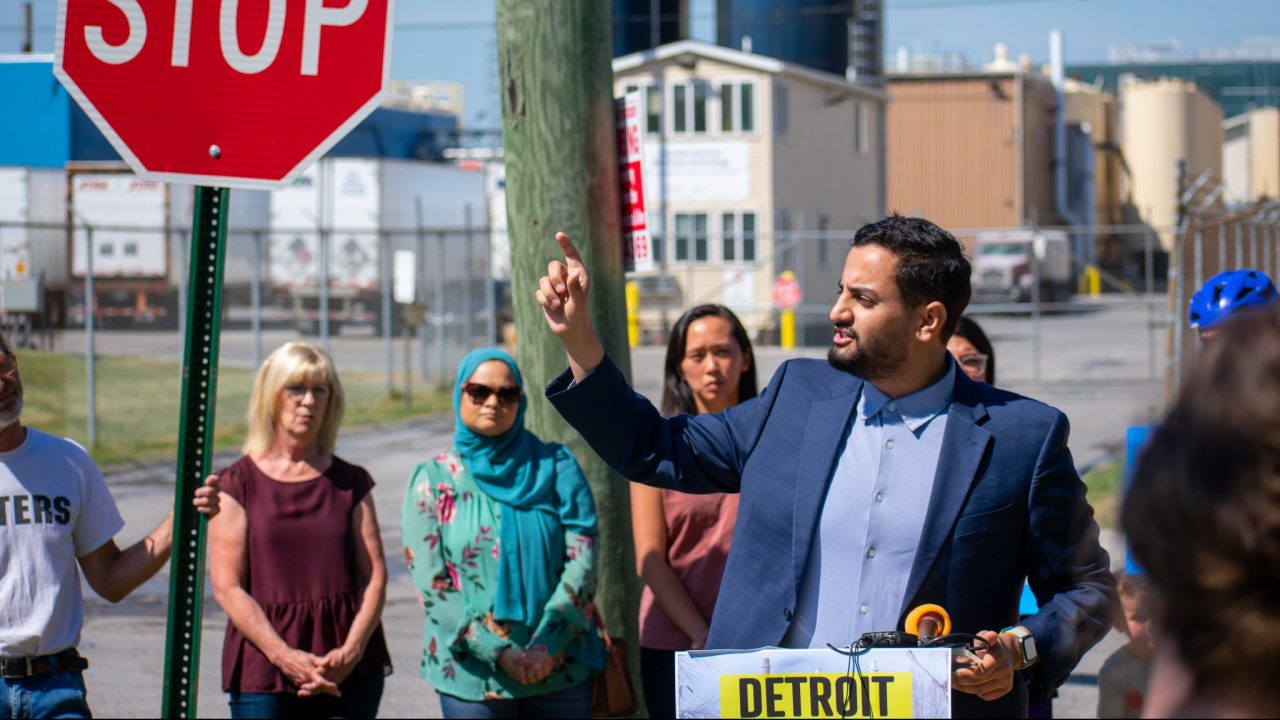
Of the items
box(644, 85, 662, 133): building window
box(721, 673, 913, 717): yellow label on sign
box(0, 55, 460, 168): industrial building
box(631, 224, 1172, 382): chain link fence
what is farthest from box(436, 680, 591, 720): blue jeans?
box(644, 85, 662, 133): building window

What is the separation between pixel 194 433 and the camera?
10.1ft

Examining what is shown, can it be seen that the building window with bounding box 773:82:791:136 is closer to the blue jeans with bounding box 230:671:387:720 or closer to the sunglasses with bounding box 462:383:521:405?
the sunglasses with bounding box 462:383:521:405

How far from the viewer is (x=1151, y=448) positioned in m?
1.22

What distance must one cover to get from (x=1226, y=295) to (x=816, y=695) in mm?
2286

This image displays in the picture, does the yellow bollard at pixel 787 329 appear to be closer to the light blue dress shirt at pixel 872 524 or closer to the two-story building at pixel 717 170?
the two-story building at pixel 717 170

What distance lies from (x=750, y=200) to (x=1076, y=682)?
29.7 metres

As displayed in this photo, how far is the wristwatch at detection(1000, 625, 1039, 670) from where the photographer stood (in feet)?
9.45

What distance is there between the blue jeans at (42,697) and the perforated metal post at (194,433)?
1155 mm

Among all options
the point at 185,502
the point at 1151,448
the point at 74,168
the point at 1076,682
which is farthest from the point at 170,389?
the point at 1151,448

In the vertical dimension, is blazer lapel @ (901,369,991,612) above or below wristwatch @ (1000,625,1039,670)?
above

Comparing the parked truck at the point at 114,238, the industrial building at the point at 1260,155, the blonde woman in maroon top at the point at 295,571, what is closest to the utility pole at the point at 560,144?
the blonde woman in maroon top at the point at 295,571

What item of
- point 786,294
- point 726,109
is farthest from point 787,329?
point 726,109

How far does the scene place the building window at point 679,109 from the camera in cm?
3672

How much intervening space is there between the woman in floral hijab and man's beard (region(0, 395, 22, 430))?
124cm
